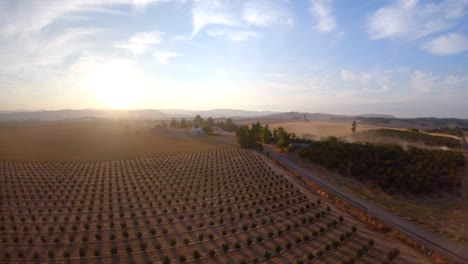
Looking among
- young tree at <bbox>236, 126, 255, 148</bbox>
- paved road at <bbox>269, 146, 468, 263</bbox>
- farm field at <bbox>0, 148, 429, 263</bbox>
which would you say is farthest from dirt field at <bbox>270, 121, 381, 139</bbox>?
farm field at <bbox>0, 148, 429, 263</bbox>

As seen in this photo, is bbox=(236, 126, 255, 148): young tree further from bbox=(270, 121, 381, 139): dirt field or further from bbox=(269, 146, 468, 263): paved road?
bbox=(270, 121, 381, 139): dirt field

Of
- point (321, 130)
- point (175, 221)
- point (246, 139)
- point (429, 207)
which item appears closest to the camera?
point (175, 221)

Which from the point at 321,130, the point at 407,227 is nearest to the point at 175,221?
the point at 407,227

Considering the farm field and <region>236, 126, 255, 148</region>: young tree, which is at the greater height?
<region>236, 126, 255, 148</region>: young tree

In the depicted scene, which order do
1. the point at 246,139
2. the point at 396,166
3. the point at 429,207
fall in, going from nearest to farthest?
1. the point at 429,207
2. the point at 396,166
3. the point at 246,139

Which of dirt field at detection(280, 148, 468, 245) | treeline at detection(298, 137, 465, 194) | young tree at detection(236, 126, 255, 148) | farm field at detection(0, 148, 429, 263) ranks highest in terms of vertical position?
young tree at detection(236, 126, 255, 148)

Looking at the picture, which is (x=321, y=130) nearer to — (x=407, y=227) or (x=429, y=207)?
(x=429, y=207)
